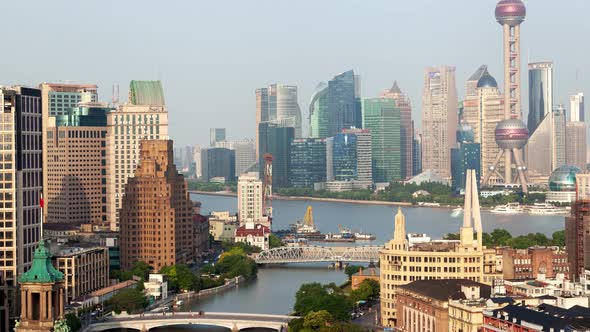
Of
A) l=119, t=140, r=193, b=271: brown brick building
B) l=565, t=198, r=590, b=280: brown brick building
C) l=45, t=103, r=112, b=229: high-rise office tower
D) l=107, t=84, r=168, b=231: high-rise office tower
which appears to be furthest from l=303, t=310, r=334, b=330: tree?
l=45, t=103, r=112, b=229: high-rise office tower

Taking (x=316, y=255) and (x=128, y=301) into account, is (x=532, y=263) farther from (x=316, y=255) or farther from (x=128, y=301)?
(x=316, y=255)

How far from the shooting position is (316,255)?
9856 cm

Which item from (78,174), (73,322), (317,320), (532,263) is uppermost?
(78,174)

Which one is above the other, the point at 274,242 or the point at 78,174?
the point at 78,174

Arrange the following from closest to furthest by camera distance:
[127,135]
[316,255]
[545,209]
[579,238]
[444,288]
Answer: [444,288]
[579,238]
[316,255]
[127,135]
[545,209]

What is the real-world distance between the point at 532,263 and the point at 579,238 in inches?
115

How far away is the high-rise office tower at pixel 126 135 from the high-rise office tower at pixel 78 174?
326 cm

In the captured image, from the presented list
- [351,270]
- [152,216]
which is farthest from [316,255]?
[152,216]

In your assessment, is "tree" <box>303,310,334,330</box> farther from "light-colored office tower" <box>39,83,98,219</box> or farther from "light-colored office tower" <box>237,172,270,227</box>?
"light-colored office tower" <box>39,83,98,219</box>

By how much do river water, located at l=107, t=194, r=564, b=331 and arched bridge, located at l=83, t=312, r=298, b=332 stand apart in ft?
2.10

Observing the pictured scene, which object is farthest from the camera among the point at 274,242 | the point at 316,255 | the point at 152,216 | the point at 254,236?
the point at 274,242

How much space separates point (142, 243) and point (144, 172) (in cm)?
515

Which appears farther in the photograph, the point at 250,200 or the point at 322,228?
the point at 322,228

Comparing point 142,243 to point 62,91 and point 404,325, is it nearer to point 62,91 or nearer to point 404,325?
point 404,325
